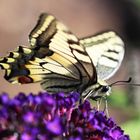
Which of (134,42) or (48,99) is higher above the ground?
(134,42)

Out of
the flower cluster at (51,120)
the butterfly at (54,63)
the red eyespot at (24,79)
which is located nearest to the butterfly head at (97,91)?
the butterfly at (54,63)

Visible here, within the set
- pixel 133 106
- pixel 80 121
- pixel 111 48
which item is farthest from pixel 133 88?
pixel 80 121

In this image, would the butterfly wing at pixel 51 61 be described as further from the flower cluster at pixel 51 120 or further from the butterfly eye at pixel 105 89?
the flower cluster at pixel 51 120

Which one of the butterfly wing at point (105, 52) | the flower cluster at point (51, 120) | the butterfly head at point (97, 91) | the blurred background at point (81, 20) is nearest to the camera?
the flower cluster at point (51, 120)

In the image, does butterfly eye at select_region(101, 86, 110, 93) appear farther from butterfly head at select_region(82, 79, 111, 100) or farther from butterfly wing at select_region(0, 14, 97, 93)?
butterfly wing at select_region(0, 14, 97, 93)

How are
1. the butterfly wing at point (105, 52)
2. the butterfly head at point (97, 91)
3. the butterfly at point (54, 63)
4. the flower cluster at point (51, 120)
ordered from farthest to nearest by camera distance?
the butterfly wing at point (105, 52), the butterfly head at point (97, 91), the butterfly at point (54, 63), the flower cluster at point (51, 120)

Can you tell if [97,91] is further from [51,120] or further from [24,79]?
[51,120]

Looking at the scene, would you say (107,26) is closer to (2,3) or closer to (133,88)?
(2,3)
